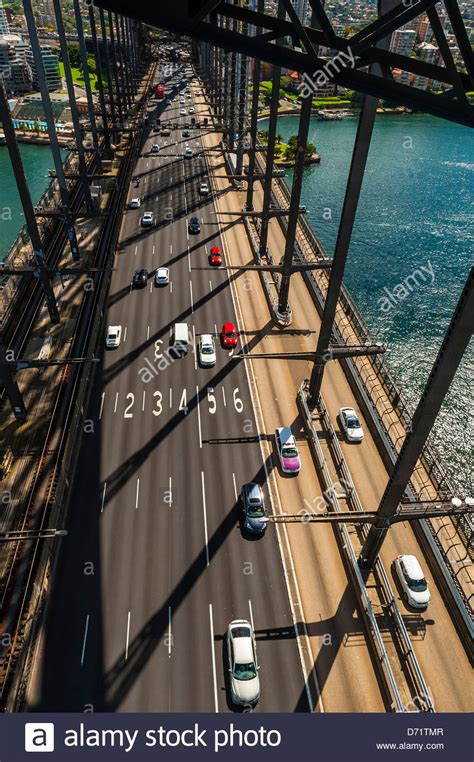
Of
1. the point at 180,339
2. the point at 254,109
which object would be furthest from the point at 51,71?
the point at 180,339

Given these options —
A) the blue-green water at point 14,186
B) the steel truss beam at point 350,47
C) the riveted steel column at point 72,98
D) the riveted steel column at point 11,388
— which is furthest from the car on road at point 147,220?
the steel truss beam at point 350,47

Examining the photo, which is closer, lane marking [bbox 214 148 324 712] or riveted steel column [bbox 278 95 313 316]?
lane marking [bbox 214 148 324 712]

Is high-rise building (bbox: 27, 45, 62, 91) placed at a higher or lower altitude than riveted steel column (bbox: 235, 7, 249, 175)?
higher

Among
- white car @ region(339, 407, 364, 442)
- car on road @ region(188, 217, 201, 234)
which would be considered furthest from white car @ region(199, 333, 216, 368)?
car on road @ region(188, 217, 201, 234)

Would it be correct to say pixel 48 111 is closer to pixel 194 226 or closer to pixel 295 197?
pixel 194 226

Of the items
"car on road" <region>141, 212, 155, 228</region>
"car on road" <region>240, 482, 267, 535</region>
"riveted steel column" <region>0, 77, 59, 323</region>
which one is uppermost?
"car on road" <region>141, 212, 155, 228</region>

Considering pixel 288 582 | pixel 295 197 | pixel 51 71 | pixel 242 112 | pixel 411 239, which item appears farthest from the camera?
pixel 51 71

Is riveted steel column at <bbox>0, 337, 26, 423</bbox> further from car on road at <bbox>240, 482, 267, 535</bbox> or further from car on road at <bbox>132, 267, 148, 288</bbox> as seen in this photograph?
car on road at <bbox>132, 267, 148, 288</bbox>
